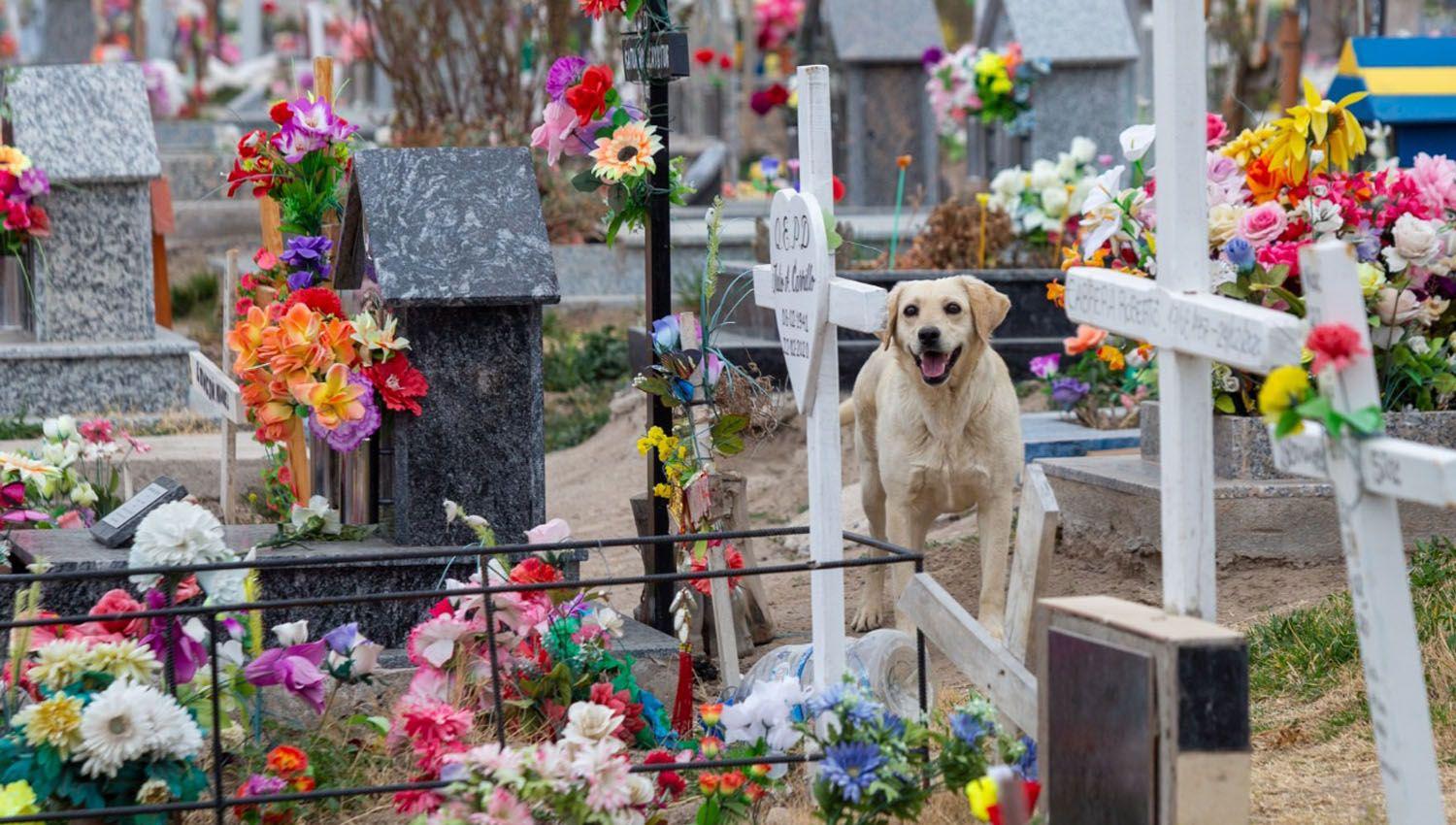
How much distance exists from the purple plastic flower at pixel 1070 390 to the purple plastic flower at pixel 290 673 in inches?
197

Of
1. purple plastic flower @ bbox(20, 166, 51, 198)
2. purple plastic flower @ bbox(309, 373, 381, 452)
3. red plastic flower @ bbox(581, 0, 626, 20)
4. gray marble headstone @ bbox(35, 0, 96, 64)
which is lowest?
purple plastic flower @ bbox(309, 373, 381, 452)

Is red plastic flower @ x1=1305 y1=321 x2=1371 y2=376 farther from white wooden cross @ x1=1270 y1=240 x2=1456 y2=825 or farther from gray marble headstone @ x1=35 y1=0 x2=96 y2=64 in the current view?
gray marble headstone @ x1=35 y1=0 x2=96 y2=64

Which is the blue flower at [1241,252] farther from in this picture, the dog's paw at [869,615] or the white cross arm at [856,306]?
the white cross arm at [856,306]

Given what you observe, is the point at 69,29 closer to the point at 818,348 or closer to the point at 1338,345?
the point at 818,348

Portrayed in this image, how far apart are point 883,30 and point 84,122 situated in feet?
28.2

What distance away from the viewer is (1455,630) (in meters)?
4.81

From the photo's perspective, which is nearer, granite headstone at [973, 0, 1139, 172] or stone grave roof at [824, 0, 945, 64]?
granite headstone at [973, 0, 1139, 172]

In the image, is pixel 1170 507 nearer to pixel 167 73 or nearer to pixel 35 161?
pixel 35 161

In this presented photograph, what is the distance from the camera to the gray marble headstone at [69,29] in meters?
23.8

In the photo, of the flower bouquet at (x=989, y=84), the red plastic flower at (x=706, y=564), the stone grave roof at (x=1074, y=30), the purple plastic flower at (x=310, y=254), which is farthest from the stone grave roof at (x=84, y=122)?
the stone grave roof at (x=1074, y=30)

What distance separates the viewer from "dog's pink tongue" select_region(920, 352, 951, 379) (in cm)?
573

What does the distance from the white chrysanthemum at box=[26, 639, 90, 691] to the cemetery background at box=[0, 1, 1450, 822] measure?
238cm

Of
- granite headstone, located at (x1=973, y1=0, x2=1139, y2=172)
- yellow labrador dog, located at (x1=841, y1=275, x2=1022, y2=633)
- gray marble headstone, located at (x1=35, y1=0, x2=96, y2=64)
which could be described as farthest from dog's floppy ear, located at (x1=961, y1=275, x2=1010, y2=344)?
gray marble headstone, located at (x1=35, y1=0, x2=96, y2=64)

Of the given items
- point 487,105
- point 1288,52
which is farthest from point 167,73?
point 1288,52
